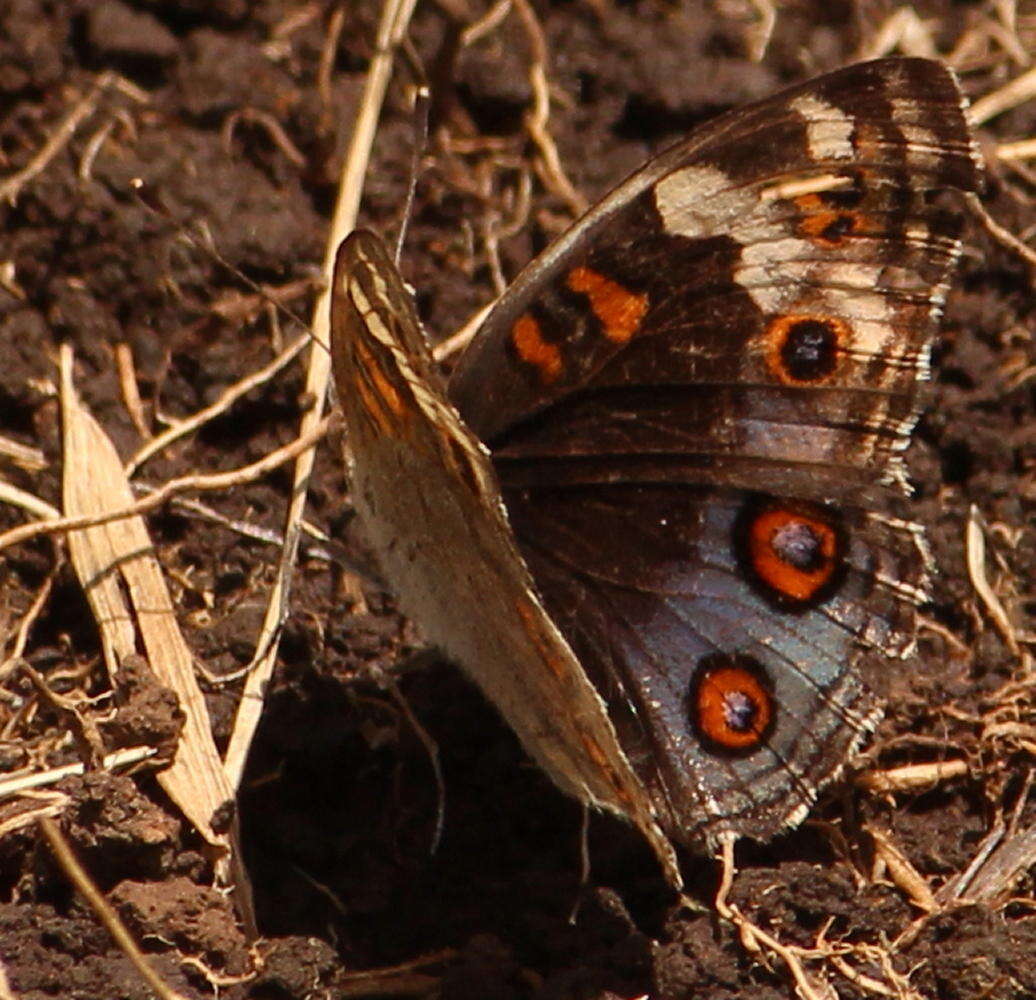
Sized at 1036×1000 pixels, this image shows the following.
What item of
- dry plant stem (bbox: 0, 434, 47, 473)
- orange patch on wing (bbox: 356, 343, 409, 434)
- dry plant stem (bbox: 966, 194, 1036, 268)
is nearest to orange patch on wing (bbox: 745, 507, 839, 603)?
orange patch on wing (bbox: 356, 343, 409, 434)

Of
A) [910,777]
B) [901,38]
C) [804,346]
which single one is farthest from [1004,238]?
[910,777]

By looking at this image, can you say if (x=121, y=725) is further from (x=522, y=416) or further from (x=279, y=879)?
(x=522, y=416)

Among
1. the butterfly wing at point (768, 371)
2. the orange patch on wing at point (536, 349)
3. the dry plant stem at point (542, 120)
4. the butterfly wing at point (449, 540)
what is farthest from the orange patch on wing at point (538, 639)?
the dry plant stem at point (542, 120)

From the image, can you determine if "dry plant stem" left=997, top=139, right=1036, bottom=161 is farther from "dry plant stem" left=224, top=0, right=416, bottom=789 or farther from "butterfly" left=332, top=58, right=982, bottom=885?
"dry plant stem" left=224, top=0, right=416, bottom=789

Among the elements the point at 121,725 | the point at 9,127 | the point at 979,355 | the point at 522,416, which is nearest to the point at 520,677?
the point at 522,416

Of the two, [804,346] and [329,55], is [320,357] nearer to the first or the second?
[329,55]

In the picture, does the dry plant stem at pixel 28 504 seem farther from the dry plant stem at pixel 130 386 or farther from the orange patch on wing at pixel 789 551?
the orange patch on wing at pixel 789 551
